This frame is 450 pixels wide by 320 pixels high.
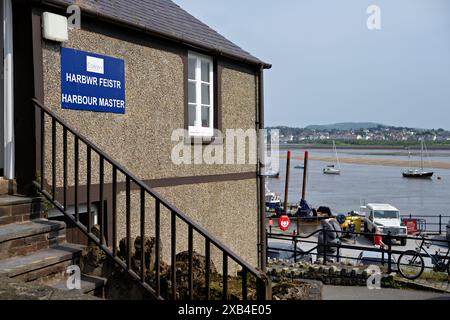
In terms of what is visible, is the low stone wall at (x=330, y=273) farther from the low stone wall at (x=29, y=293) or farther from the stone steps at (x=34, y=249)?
the low stone wall at (x=29, y=293)

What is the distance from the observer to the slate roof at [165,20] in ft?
20.7

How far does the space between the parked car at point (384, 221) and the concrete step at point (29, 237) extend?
22214mm

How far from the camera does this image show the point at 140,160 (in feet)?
22.4

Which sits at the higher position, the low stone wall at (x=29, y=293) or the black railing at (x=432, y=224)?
the low stone wall at (x=29, y=293)

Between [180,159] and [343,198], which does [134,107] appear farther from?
[343,198]

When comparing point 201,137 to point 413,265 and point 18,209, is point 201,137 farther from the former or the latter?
point 413,265

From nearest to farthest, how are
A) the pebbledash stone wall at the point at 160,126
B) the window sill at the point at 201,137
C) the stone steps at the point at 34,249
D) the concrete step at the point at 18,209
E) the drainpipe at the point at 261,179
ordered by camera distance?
the stone steps at the point at 34,249
the concrete step at the point at 18,209
the pebbledash stone wall at the point at 160,126
the window sill at the point at 201,137
the drainpipe at the point at 261,179

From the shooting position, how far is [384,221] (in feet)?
83.5

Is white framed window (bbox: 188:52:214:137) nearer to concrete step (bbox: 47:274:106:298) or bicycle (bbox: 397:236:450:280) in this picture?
concrete step (bbox: 47:274:106:298)

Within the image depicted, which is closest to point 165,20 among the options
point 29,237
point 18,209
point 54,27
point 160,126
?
point 160,126

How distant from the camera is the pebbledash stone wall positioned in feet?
19.4

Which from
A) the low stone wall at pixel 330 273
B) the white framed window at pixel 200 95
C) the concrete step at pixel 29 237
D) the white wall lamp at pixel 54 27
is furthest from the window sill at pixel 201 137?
the low stone wall at pixel 330 273

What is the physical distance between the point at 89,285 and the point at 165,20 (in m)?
5.12
